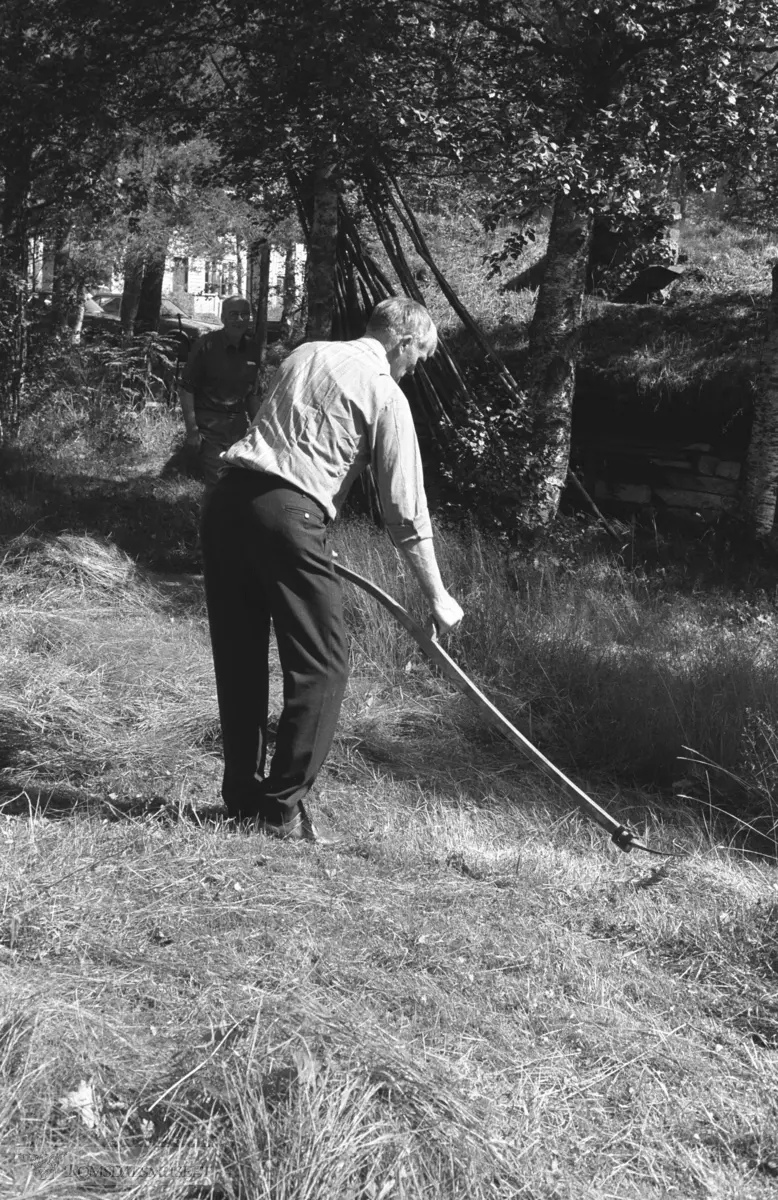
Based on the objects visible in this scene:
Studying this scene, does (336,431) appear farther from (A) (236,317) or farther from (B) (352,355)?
(A) (236,317)

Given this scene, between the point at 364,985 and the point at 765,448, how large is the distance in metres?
6.68

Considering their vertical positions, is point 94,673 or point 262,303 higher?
point 262,303

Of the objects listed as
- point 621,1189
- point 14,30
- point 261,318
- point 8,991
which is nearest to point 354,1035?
point 621,1189

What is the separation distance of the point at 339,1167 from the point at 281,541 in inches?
75.4

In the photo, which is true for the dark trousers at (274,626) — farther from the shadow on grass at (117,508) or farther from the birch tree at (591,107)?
the shadow on grass at (117,508)

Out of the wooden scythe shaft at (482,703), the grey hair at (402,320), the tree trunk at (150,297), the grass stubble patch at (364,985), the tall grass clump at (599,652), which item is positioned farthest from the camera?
the tree trunk at (150,297)

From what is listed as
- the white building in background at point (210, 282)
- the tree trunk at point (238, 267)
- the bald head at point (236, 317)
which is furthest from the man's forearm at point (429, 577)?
→ the white building in background at point (210, 282)

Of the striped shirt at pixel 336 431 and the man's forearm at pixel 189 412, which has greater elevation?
the striped shirt at pixel 336 431

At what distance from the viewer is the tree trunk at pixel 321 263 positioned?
30.5ft

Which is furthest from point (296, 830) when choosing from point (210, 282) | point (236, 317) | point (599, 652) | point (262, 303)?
point (210, 282)

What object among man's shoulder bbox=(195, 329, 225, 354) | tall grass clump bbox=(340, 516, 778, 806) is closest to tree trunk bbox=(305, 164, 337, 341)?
man's shoulder bbox=(195, 329, 225, 354)

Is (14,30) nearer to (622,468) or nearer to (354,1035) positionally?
(622,468)

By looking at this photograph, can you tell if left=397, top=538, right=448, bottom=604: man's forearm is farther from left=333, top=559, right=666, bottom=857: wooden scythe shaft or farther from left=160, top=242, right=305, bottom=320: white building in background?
left=160, top=242, right=305, bottom=320: white building in background

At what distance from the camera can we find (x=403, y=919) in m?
3.38
